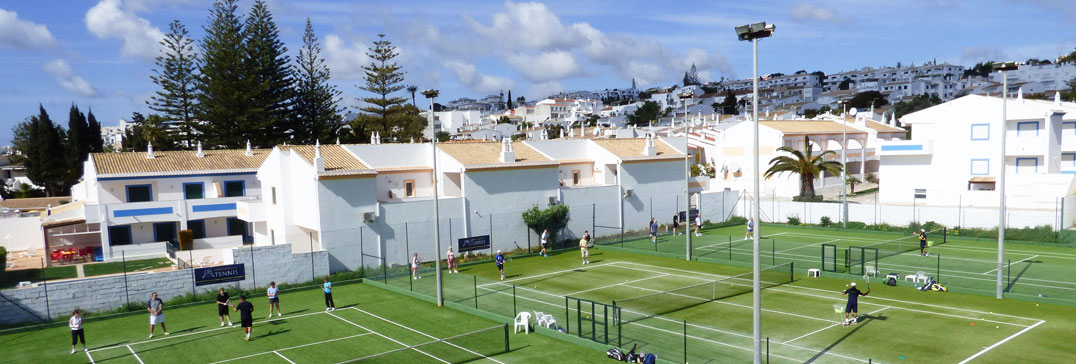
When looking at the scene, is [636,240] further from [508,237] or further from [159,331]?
[159,331]

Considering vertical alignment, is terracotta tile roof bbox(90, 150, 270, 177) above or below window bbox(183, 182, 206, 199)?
above

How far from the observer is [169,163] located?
4059 centimetres

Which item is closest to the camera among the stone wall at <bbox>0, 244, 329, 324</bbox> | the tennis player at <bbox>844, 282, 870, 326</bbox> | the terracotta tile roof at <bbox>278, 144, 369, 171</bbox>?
the tennis player at <bbox>844, 282, 870, 326</bbox>

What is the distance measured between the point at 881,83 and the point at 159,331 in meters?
188

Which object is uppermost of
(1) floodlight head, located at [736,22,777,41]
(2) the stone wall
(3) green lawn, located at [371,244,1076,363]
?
(1) floodlight head, located at [736,22,777,41]

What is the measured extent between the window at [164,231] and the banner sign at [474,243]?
19.2 m

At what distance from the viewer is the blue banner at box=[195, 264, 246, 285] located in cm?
2581

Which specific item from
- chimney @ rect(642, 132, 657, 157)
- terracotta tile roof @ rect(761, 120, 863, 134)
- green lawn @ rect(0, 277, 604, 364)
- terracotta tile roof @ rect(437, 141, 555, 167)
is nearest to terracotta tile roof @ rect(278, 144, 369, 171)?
terracotta tile roof @ rect(437, 141, 555, 167)

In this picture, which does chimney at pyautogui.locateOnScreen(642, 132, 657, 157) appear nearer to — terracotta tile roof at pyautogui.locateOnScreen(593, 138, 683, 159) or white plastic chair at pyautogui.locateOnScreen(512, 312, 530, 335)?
terracotta tile roof at pyautogui.locateOnScreen(593, 138, 683, 159)

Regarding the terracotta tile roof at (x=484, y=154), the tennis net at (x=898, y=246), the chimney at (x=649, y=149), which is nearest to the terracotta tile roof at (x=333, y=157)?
the terracotta tile roof at (x=484, y=154)

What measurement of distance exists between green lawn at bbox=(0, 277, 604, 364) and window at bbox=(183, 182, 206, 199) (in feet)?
58.6

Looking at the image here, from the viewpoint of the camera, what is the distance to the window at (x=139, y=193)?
128 feet

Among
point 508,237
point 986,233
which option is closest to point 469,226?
point 508,237

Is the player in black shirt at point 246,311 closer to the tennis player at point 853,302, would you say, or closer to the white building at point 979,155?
the tennis player at point 853,302
